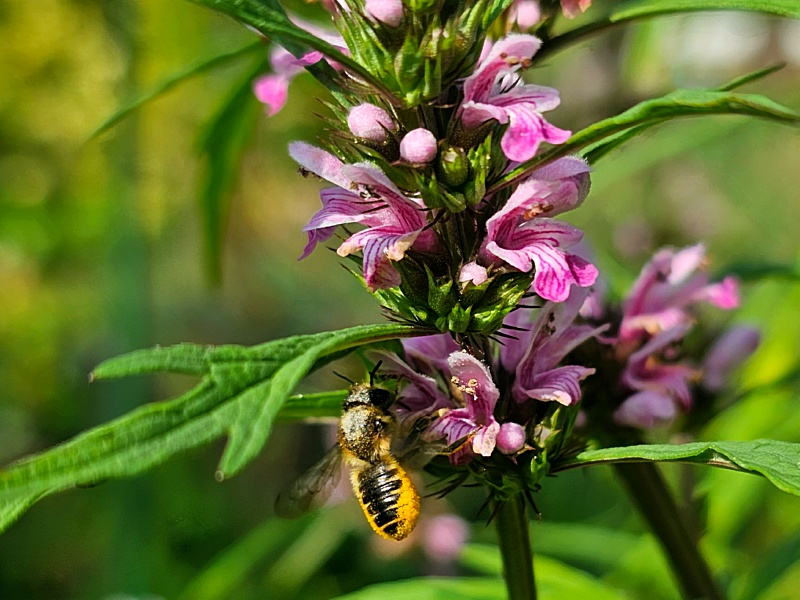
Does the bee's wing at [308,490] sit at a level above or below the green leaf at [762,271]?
below

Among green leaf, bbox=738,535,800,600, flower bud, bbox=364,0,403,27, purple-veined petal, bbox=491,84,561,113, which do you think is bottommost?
green leaf, bbox=738,535,800,600

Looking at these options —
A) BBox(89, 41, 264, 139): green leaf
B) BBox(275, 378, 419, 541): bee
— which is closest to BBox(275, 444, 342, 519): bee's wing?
BBox(275, 378, 419, 541): bee

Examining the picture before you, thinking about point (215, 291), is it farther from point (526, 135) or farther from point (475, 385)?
point (526, 135)

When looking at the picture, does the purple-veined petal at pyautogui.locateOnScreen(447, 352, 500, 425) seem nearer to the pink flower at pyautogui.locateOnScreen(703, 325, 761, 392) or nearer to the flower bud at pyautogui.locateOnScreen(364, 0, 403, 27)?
the flower bud at pyautogui.locateOnScreen(364, 0, 403, 27)

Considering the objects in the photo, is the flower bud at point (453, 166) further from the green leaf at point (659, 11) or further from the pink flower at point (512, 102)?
the green leaf at point (659, 11)

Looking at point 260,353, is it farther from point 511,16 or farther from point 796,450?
point 511,16

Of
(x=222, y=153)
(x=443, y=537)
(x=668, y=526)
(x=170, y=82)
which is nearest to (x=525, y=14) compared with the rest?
(x=170, y=82)

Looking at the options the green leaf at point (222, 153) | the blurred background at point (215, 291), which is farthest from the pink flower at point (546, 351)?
the green leaf at point (222, 153)
